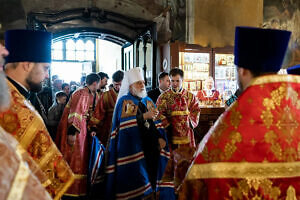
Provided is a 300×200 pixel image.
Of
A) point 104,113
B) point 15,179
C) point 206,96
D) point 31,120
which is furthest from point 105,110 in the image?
point 15,179

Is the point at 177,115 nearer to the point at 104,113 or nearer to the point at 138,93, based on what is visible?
the point at 138,93

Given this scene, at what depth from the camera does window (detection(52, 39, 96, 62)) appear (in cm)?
1958

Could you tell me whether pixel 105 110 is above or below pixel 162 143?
above

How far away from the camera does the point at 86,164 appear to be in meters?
5.03

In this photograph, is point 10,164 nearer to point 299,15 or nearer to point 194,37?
point 194,37

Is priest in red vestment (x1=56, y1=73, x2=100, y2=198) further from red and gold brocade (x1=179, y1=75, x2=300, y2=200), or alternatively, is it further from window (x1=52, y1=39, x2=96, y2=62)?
window (x1=52, y1=39, x2=96, y2=62)

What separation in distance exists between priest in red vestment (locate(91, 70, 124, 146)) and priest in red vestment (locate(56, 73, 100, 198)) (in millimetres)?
198

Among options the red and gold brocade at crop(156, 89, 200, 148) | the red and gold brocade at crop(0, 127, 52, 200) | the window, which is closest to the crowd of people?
the red and gold brocade at crop(0, 127, 52, 200)

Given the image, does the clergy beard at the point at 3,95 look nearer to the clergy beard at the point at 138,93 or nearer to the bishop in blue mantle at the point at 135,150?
the bishop in blue mantle at the point at 135,150

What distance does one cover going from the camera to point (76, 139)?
4.93 m

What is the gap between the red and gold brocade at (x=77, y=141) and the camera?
4844mm

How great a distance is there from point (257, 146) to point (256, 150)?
0.07 feet

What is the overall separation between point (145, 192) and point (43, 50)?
2.47 metres

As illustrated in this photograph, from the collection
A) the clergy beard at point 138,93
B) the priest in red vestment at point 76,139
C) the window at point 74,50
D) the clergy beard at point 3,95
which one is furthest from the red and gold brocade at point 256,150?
the window at point 74,50
